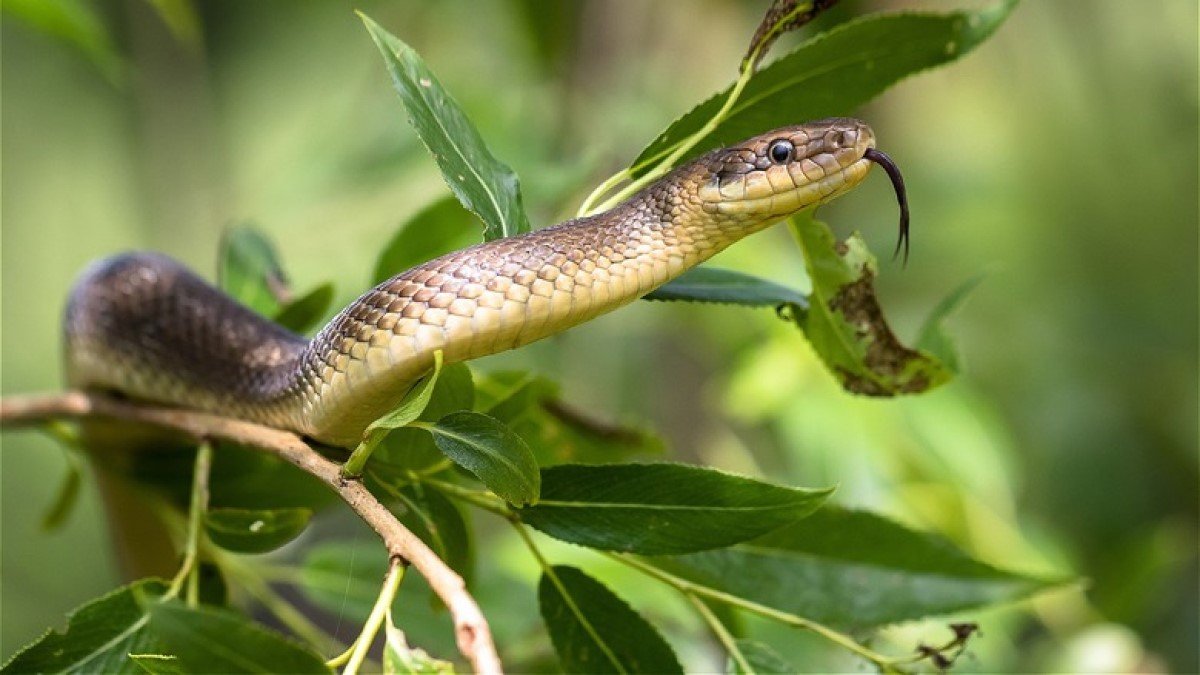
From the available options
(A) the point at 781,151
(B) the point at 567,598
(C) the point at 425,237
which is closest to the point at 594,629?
(B) the point at 567,598

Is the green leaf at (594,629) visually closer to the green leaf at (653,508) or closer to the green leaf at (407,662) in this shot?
the green leaf at (653,508)

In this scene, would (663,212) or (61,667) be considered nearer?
(61,667)

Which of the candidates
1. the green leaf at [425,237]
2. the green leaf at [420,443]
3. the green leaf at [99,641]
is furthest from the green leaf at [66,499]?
the green leaf at [420,443]

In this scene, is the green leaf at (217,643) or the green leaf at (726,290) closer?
the green leaf at (217,643)

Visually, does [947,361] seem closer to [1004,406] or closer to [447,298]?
[447,298]

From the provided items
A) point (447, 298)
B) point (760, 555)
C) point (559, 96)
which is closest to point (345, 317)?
point (447, 298)

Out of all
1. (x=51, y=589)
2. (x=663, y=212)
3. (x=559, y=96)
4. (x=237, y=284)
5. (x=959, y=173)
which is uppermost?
(x=959, y=173)

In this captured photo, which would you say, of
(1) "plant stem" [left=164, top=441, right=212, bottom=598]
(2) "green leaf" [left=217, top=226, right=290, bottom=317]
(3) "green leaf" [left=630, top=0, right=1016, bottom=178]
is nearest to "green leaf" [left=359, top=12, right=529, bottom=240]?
(3) "green leaf" [left=630, top=0, right=1016, bottom=178]
